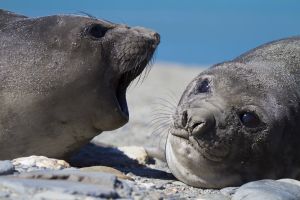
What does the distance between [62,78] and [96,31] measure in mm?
609

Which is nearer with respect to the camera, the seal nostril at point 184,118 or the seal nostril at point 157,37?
the seal nostril at point 184,118

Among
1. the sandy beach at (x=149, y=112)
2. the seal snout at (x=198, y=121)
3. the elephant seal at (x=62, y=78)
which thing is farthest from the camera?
the sandy beach at (x=149, y=112)

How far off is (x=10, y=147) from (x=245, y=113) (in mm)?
1932

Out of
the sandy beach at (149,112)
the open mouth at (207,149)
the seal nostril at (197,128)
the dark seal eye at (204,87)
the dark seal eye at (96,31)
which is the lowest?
the sandy beach at (149,112)

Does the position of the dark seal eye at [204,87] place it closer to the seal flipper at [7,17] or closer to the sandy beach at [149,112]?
the sandy beach at [149,112]

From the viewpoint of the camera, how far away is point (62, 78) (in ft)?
18.5

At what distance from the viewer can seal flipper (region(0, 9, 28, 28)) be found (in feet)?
20.0

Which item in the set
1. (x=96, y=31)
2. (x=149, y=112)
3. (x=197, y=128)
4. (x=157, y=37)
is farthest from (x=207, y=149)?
(x=149, y=112)

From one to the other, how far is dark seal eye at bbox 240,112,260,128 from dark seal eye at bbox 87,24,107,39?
4.80ft

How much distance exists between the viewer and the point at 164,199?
424cm

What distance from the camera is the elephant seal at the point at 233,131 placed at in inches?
210

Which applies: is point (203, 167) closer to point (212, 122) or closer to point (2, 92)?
point (212, 122)

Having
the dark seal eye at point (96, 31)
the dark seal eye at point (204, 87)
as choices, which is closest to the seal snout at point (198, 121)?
the dark seal eye at point (204, 87)

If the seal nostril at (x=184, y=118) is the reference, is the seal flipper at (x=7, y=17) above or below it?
above
